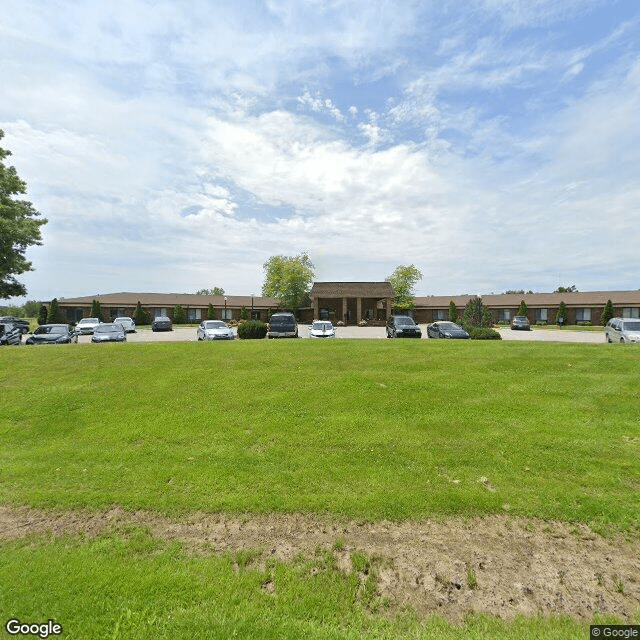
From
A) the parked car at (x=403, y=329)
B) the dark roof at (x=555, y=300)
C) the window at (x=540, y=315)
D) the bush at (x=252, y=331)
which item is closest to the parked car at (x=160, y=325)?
the bush at (x=252, y=331)

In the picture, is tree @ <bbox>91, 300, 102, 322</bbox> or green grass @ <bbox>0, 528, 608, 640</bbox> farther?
tree @ <bbox>91, 300, 102, 322</bbox>

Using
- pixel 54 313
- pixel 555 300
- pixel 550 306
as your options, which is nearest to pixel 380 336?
pixel 550 306

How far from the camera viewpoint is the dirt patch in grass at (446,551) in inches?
137

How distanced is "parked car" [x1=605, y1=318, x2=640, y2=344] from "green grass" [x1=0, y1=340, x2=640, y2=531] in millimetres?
9371

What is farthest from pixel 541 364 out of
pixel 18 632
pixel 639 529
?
pixel 18 632

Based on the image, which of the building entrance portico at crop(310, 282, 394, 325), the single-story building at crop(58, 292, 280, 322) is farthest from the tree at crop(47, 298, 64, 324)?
the building entrance portico at crop(310, 282, 394, 325)

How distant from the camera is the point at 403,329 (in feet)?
77.4

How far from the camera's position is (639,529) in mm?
4379

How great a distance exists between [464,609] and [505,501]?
2.05 metres

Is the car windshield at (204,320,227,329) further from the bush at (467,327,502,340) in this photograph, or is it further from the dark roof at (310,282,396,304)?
the dark roof at (310,282,396,304)

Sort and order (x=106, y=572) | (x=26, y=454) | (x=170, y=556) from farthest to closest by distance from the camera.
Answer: (x=26, y=454) < (x=170, y=556) < (x=106, y=572)

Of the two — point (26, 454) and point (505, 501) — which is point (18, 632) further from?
point (505, 501)

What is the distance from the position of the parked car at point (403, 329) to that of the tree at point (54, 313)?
45527 mm

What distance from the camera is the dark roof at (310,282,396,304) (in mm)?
49531
